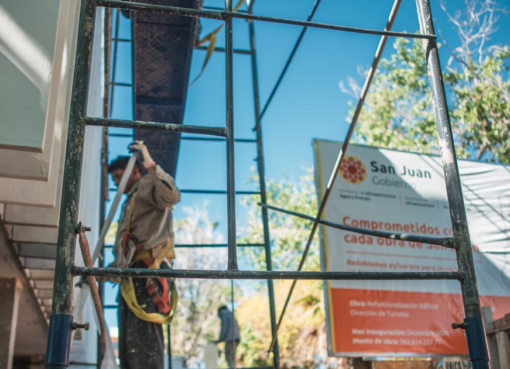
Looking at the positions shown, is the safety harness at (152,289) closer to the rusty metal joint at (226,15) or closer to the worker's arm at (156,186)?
the worker's arm at (156,186)

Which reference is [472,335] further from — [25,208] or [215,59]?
[215,59]

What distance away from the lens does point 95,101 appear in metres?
6.41

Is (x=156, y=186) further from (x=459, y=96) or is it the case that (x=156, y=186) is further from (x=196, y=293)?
(x=196, y=293)

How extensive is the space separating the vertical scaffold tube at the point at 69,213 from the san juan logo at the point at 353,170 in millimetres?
4793

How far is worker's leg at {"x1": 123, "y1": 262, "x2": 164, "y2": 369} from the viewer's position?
388 cm

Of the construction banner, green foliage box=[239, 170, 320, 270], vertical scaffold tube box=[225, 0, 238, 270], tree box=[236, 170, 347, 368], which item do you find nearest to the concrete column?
the construction banner

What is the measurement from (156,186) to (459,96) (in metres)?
12.5

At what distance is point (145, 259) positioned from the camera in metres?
4.11

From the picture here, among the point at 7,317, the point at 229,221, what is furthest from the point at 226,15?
the point at 7,317

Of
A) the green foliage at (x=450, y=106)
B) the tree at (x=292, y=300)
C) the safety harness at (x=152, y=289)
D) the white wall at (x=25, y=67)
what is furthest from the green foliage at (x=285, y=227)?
the white wall at (x=25, y=67)

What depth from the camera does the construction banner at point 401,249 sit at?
6.15 meters

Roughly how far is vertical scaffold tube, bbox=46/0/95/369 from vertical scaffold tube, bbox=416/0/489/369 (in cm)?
145

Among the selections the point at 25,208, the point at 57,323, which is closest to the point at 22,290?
the point at 25,208

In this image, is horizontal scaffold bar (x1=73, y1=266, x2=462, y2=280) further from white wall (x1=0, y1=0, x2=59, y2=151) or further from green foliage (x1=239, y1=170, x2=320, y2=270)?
green foliage (x1=239, y1=170, x2=320, y2=270)
